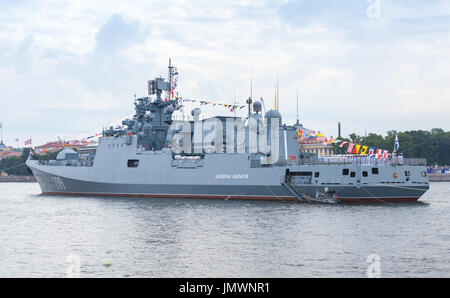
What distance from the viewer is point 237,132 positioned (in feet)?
134

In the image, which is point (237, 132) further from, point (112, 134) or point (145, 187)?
point (112, 134)

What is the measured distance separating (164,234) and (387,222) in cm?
1093

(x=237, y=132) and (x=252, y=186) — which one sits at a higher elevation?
(x=237, y=132)

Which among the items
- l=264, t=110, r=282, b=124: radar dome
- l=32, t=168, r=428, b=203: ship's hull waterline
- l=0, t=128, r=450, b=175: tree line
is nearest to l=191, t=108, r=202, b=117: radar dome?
l=264, t=110, r=282, b=124: radar dome

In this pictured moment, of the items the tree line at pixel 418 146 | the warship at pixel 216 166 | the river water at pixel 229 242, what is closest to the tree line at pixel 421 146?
the tree line at pixel 418 146

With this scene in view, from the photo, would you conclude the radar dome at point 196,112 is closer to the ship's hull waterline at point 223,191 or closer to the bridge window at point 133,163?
the bridge window at point 133,163

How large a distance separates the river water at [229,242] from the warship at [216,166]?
8.61 feet

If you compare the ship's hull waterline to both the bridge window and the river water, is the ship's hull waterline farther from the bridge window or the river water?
the river water

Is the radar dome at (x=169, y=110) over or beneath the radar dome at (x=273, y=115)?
over

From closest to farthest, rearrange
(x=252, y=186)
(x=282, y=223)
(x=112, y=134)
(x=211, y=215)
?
(x=282, y=223) → (x=211, y=215) → (x=252, y=186) → (x=112, y=134)

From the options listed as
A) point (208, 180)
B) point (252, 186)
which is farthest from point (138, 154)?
point (252, 186)

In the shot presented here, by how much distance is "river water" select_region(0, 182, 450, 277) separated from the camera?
51.4 feet

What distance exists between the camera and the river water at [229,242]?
617 inches

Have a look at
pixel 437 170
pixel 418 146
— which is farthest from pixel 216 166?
pixel 437 170
